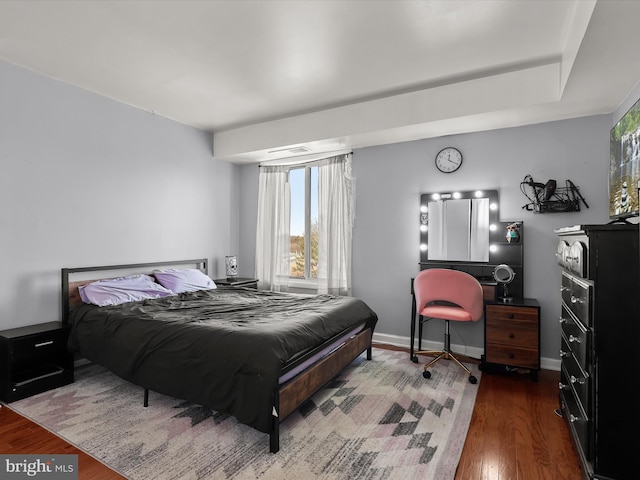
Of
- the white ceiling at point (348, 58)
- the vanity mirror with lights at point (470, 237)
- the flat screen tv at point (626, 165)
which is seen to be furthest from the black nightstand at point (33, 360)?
the flat screen tv at point (626, 165)

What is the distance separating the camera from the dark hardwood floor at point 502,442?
6.68ft

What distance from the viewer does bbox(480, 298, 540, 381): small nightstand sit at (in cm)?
332

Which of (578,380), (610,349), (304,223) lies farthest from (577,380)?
(304,223)

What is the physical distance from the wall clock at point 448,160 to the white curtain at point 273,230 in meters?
2.17

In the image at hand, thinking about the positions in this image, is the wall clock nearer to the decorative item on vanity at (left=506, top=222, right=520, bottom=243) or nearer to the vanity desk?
the vanity desk

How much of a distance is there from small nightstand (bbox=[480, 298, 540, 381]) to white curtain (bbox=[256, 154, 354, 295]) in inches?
72.1

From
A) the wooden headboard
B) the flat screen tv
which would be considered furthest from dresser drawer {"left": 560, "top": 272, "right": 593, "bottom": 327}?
the wooden headboard

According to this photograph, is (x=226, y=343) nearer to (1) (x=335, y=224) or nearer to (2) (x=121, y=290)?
(2) (x=121, y=290)

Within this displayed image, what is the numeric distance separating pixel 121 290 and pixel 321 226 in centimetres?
253

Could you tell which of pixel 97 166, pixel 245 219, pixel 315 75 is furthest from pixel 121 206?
pixel 315 75

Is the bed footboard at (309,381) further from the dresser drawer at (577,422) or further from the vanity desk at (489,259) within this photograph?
the dresser drawer at (577,422)

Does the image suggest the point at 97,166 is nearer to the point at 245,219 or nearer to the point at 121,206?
the point at 121,206

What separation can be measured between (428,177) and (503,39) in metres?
1.78

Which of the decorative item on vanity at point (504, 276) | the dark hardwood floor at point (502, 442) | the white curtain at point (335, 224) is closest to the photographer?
the dark hardwood floor at point (502, 442)
